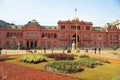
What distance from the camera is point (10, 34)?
288ft

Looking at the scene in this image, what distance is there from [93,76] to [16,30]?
240 ft

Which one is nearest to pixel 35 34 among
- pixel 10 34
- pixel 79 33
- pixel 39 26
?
pixel 39 26

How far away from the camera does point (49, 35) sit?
89.1m

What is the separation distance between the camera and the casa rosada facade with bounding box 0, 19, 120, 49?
8600cm

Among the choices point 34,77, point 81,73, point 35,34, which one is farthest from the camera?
point 35,34

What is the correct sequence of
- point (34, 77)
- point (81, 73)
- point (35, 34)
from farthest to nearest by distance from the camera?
point (35, 34)
point (81, 73)
point (34, 77)

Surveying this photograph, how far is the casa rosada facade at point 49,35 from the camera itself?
282 ft

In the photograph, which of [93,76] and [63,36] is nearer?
[93,76]

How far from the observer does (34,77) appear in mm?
17562

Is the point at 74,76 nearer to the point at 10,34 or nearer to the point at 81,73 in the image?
the point at 81,73

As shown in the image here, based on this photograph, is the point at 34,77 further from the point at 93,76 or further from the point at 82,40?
the point at 82,40

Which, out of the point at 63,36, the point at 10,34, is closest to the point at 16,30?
the point at 10,34

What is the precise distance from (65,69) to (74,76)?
5.68ft

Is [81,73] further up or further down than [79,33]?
further down
